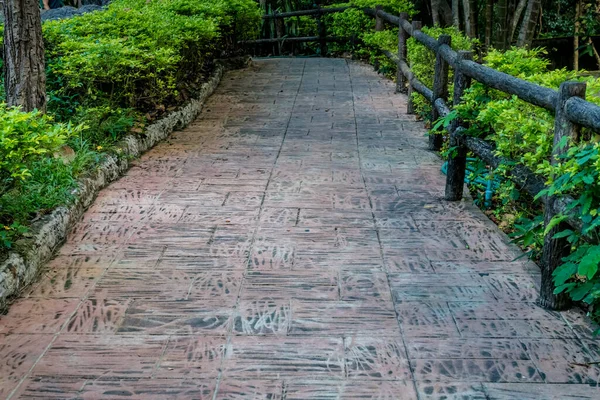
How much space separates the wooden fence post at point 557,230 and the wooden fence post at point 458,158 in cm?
164

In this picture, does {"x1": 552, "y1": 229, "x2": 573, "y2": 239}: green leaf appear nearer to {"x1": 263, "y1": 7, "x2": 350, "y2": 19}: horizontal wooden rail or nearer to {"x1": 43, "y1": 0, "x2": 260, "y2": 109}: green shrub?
{"x1": 43, "y1": 0, "x2": 260, "y2": 109}: green shrub

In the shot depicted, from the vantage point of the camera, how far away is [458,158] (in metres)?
5.14

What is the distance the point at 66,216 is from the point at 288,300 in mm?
1782

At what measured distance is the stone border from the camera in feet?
11.9

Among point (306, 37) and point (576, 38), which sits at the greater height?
point (576, 38)

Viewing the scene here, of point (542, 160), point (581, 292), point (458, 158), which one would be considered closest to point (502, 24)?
point (458, 158)

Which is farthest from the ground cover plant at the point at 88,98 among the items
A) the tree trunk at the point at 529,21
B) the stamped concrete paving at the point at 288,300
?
the tree trunk at the point at 529,21

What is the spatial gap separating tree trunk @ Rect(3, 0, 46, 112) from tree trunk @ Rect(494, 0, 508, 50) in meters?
6.22

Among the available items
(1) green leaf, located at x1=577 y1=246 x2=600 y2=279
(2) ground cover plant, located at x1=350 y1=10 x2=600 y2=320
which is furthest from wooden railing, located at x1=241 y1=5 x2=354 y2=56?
(1) green leaf, located at x1=577 y1=246 x2=600 y2=279

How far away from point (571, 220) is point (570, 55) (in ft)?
32.6

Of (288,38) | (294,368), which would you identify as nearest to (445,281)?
(294,368)

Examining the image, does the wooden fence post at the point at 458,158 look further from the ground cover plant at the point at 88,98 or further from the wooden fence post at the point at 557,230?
the ground cover plant at the point at 88,98

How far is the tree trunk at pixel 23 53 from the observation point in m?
5.22

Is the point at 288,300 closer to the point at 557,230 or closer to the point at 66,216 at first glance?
the point at 557,230
